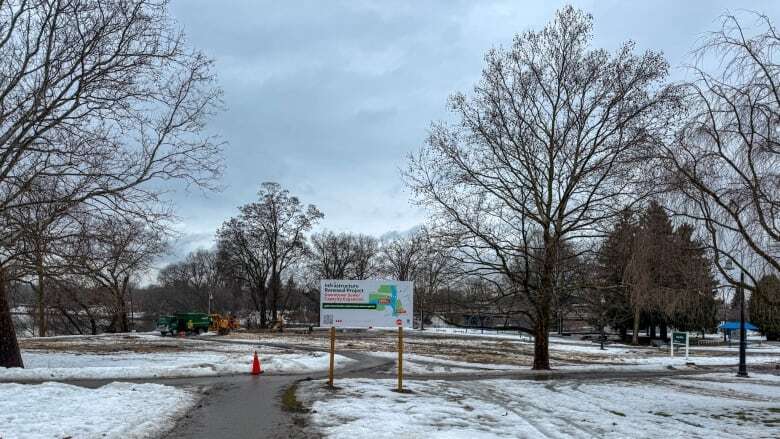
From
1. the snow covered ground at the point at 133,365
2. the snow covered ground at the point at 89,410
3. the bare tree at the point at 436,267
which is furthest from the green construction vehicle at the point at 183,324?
the snow covered ground at the point at 89,410

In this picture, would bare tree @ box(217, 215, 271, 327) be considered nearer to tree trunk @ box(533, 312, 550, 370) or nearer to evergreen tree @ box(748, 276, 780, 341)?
tree trunk @ box(533, 312, 550, 370)

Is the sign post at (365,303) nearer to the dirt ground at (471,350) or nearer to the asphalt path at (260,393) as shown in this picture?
the asphalt path at (260,393)

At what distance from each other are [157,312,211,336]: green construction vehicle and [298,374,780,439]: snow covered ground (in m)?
46.4

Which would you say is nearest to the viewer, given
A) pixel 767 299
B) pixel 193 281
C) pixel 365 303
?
pixel 767 299

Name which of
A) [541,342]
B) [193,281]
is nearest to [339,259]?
[193,281]

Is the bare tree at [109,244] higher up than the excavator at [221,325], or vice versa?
the bare tree at [109,244]

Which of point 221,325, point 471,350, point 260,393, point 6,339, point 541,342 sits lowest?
point 221,325

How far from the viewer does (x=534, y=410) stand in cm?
1306

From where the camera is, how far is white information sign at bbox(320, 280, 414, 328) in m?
15.3

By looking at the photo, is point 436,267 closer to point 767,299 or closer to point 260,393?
point 260,393

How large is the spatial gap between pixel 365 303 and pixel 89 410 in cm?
659

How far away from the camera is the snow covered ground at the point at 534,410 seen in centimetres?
1035

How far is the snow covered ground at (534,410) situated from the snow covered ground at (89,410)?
2.67 m

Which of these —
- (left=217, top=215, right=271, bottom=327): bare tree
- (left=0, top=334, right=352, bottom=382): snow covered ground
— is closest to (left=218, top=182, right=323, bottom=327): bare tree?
(left=217, top=215, right=271, bottom=327): bare tree
